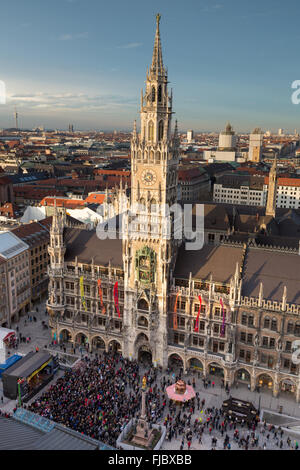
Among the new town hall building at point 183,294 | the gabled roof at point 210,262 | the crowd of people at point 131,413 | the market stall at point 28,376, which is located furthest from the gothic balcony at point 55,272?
the gabled roof at point 210,262

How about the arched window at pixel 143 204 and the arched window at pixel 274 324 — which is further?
the arched window at pixel 143 204

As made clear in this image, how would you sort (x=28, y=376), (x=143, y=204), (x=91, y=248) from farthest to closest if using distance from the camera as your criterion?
(x=91, y=248)
(x=143, y=204)
(x=28, y=376)

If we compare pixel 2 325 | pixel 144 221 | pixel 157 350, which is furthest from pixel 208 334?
pixel 2 325

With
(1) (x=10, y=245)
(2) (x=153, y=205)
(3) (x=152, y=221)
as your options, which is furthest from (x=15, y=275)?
(2) (x=153, y=205)

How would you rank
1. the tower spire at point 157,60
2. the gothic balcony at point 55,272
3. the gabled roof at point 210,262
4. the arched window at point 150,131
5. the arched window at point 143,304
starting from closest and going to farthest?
the tower spire at point 157,60
the arched window at point 150,131
the gabled roof at point 210,262
the arched window at point 143,304
the gothic balcony at point 55,272

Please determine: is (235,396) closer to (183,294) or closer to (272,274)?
(183,294)

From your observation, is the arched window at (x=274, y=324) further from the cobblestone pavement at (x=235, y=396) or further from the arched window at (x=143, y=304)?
the arched window at (x=143, y=304)

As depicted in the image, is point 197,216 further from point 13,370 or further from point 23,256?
point 13,370
